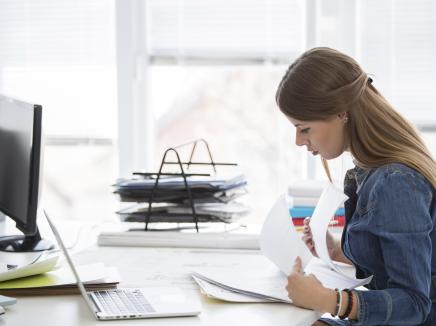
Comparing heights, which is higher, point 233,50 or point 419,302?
point 233,50

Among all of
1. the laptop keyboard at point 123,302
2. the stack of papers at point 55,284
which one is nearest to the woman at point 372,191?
the laptop keyboard at point 123,302

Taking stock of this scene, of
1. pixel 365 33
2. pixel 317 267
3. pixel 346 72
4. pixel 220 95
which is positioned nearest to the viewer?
pixel 346 72

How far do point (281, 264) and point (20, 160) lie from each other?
29.1 inches

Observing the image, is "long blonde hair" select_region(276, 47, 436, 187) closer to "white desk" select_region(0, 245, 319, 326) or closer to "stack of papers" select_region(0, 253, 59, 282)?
"white desk" select_region(0, 245, 319, 326)

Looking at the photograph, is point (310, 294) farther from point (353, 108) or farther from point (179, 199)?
point (179, 199)

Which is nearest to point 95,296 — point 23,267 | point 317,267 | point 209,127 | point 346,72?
point 23,267

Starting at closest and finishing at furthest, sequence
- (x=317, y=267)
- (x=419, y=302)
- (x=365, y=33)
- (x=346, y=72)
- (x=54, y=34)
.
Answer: (x=419, y=302) < (x=346, y=72) < (x=317, y=267) < (x=365, y=33) < (x=54, y=34)

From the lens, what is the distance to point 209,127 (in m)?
4.20

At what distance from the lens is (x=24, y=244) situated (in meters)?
2.17

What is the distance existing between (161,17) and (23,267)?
1.57 metres

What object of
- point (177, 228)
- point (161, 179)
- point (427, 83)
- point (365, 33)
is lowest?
point (177, 228)

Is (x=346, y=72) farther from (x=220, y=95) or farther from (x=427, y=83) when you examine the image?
(x=220, y=95)

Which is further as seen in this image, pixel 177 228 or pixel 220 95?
pixel 220 95

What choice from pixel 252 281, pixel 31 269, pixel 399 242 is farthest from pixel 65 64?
pixel 399 242
